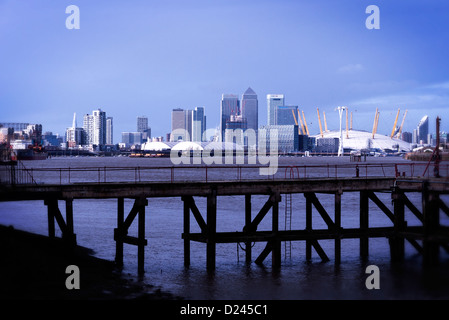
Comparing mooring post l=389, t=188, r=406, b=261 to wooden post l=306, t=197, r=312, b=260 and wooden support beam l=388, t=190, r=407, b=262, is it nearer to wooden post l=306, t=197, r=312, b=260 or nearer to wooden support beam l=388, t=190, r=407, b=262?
wooden support beam l=388, t=190, r=407, b=262

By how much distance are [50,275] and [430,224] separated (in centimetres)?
1862

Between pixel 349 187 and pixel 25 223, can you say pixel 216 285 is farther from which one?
pixel 25 223

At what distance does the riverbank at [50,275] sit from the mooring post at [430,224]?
1345 cm

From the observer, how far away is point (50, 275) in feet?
84.6

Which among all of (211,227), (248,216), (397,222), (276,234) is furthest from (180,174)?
(211,227)

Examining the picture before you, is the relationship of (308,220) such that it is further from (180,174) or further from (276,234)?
(180,174)

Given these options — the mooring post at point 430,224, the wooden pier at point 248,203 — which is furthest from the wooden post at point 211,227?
the mooring post at point 430,224

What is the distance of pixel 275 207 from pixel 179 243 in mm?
12882

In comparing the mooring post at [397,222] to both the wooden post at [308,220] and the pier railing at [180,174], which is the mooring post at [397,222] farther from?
the wooden post at [308,220]

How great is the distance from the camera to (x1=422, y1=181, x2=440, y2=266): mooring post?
100 feet

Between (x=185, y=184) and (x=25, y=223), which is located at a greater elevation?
(x=185, y=184)
